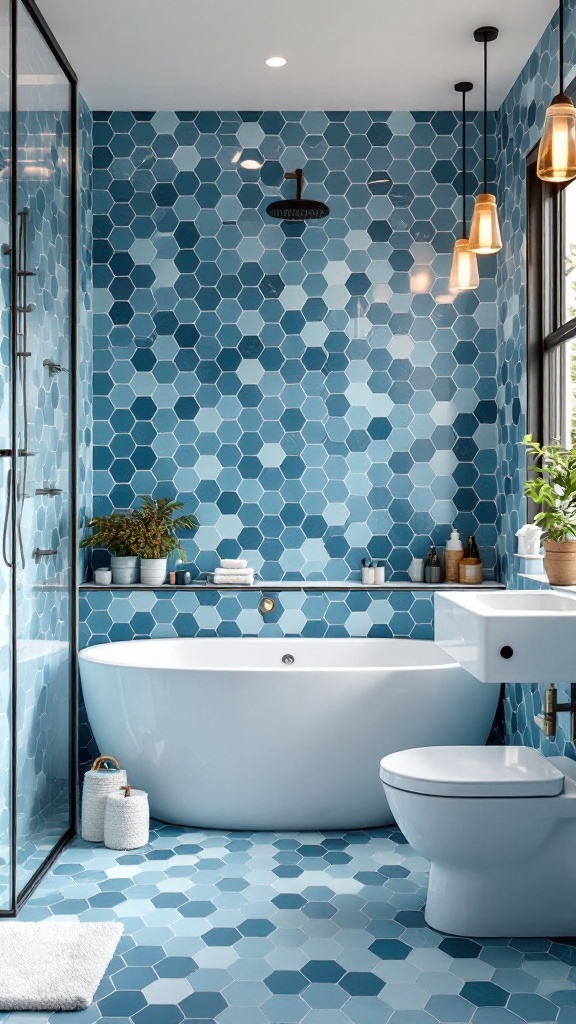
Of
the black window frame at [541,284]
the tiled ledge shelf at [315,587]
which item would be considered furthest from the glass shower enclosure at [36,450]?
the black window frame at [541,284]

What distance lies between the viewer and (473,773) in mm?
2855

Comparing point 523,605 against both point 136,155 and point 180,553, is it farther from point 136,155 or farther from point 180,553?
point 136,155

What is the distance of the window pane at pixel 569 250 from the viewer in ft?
12.3

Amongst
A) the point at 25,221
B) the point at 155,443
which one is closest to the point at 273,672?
the point at 155,443

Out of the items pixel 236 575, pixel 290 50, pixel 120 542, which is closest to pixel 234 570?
pixel 236 575

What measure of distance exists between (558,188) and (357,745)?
237 cm

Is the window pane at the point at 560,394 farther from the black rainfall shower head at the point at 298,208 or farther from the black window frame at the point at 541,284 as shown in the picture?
the black rainfall shower head at the point at 298,208

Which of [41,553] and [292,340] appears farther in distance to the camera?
[292,340]

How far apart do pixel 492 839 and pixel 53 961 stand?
4.21ft

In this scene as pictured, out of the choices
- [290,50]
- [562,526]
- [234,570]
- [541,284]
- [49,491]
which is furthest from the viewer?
[234,570]

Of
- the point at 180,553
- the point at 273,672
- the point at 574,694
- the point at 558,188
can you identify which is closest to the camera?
the point at 574,694

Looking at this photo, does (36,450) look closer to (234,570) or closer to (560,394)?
(234,570)

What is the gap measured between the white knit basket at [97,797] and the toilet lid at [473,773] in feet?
4.04

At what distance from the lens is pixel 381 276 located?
4.62 m
